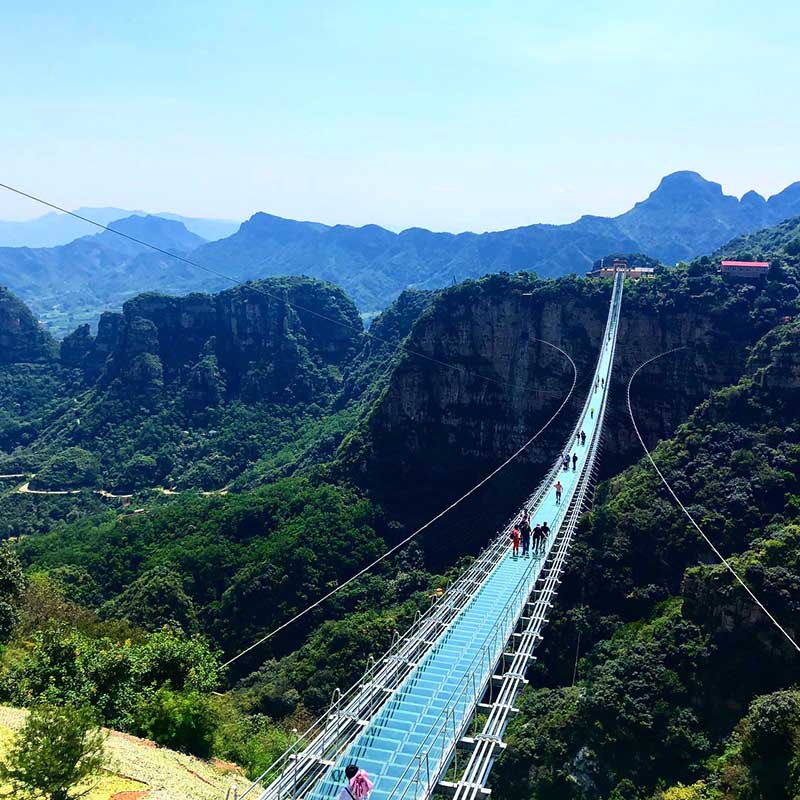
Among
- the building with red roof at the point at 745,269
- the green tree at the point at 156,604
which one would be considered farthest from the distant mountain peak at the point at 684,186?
the green tree at the point at 156,604

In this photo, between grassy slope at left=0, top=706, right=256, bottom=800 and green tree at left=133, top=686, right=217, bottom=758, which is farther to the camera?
green tree at left=133, top=686, right=217, bottom=758

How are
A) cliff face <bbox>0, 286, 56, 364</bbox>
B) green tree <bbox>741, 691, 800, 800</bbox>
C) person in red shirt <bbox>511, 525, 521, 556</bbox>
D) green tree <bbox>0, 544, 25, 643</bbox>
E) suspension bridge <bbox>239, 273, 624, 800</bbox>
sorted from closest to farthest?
suspension bridge <bbox>239, 273, 624, 800</bbox> → green tree <bbox>741, 691, 800, 800</bbox> → green tree <bbox>0, 544, 25, 643</bbox> → person in red shirt <bbox>511, 525, 521, 556</bbox> → cliff face <bbox>0, 286, 56, 364</bbox>

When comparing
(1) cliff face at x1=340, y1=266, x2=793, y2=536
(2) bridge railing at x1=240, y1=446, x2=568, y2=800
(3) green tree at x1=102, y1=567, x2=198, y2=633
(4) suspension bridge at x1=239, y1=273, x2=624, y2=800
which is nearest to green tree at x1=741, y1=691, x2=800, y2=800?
(4) suspension bridge at x1=239, y1=273, x2=624, y2=800

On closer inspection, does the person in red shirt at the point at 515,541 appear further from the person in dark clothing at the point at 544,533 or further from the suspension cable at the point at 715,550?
the suspension cable at the point at 715,550

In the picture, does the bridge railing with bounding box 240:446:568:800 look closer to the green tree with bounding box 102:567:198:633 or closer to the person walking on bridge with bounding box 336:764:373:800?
the person walking on bridge with bounding box 336:764:373:800

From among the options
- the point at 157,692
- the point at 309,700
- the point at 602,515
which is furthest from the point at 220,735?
the point at 602,515

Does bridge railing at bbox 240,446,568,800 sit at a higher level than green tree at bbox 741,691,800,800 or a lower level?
higher

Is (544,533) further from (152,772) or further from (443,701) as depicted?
(152,772)

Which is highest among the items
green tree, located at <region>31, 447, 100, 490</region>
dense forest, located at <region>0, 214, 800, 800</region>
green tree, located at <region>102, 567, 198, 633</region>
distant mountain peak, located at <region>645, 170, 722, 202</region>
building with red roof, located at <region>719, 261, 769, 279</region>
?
distant mountain peak, located at <region>645, 170, 722, 202</region>
